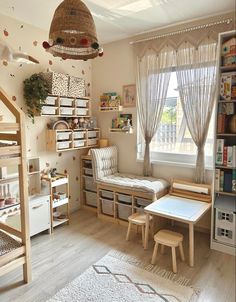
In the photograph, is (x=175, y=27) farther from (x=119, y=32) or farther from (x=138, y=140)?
(x=138, y=140)

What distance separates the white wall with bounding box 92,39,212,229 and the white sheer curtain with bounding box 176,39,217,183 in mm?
509

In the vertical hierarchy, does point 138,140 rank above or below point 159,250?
above

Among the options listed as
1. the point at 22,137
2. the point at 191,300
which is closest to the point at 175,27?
the point at 22,137

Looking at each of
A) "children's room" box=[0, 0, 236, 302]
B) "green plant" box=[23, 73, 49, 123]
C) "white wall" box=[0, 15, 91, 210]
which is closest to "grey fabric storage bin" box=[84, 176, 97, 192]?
"children's room" box=[0, 0, 236, 302]

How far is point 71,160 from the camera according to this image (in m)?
3.65

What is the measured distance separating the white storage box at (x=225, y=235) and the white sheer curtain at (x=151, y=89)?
1136mm

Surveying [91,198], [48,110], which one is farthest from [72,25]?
[91,198]

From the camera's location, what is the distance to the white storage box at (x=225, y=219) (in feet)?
8.14

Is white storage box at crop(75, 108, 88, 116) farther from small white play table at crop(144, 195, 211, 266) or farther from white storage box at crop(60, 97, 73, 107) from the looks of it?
small white play table at crop(144, 195, 211, 266)

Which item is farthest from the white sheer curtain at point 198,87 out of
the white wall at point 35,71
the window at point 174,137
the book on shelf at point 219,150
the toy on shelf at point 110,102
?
the white wall at point 35,71

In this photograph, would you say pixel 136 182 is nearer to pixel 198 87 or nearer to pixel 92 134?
pixel 92 134

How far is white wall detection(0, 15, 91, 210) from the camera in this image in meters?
2.74

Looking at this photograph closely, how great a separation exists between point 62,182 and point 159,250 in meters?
1.47

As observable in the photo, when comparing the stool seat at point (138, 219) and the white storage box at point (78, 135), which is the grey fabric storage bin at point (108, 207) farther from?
the white storage box at point (78, 135)
